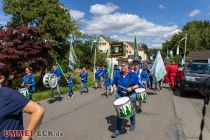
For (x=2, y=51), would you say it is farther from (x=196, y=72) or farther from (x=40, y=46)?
(x=196, y=72)

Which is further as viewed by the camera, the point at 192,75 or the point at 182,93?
the point at 182,93

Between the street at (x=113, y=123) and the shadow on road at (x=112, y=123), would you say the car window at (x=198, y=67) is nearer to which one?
the street at (x=113, y=123)

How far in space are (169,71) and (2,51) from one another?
10.9 m

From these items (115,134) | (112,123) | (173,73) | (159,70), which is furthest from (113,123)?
(173,73)

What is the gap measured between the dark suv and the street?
3195mm

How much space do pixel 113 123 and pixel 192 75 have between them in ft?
27.8

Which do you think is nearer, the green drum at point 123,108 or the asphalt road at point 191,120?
the green drum at point 123,108

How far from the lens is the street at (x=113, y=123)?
297 inches

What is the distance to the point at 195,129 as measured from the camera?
8.20 meters

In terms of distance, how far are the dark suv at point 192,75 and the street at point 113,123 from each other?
3.20 meters

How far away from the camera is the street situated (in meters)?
7.53

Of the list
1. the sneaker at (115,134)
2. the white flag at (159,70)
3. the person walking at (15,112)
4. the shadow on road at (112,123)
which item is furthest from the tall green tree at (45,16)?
the person walking at (15,112)

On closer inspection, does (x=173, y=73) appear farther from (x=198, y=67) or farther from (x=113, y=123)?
(x=113, y=123)

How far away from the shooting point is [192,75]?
16.2 meters
